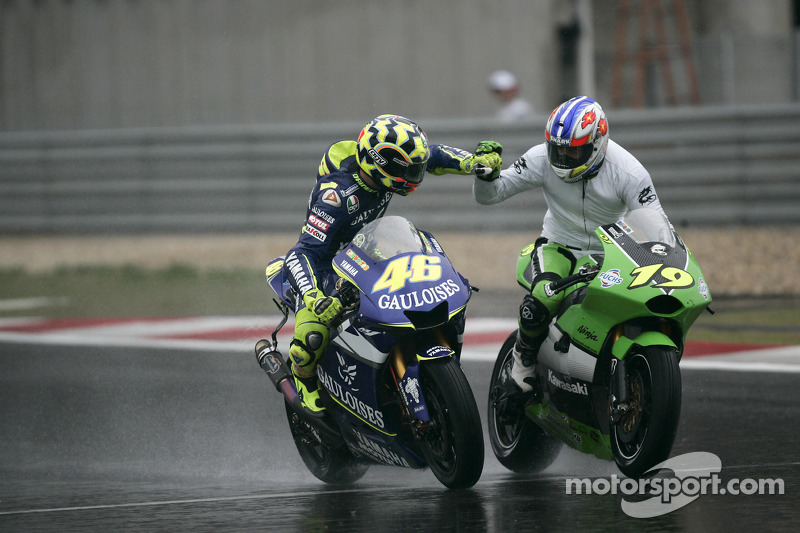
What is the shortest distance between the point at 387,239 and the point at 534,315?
769 mm

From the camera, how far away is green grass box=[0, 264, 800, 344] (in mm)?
10586

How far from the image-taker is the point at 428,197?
14914 mm

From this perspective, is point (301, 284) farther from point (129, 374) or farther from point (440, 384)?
point (129, 374)

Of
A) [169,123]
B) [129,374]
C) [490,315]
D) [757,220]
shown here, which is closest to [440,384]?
[129,374]

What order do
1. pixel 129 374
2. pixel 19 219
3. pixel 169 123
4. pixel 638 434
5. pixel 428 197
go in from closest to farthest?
1. pixel 638 434
2. pixel 129 374
3. pixel 428 197
4. pixel 19 219
5. pixel 169 123

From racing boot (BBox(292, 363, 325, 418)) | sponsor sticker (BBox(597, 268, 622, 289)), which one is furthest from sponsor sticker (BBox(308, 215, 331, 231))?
sponsor sticker (BBox(597, 268, 622, 289))

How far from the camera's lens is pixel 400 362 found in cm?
577

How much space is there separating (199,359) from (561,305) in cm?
445

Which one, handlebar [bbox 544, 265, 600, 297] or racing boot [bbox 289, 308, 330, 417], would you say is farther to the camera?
racing boot [bbox 289, 308, 330, 417]

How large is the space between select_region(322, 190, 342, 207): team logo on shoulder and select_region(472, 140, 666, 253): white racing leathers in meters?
0.86

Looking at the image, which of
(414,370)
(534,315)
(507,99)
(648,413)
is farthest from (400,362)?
(507,99)

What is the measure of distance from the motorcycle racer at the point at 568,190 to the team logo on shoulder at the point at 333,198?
32.1 inches

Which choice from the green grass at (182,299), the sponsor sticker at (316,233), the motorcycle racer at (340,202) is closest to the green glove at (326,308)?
the motorcycle racer at (340,202)

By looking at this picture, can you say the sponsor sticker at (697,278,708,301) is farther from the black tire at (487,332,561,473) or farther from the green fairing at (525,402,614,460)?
the black tire at (487,332,561,473)
